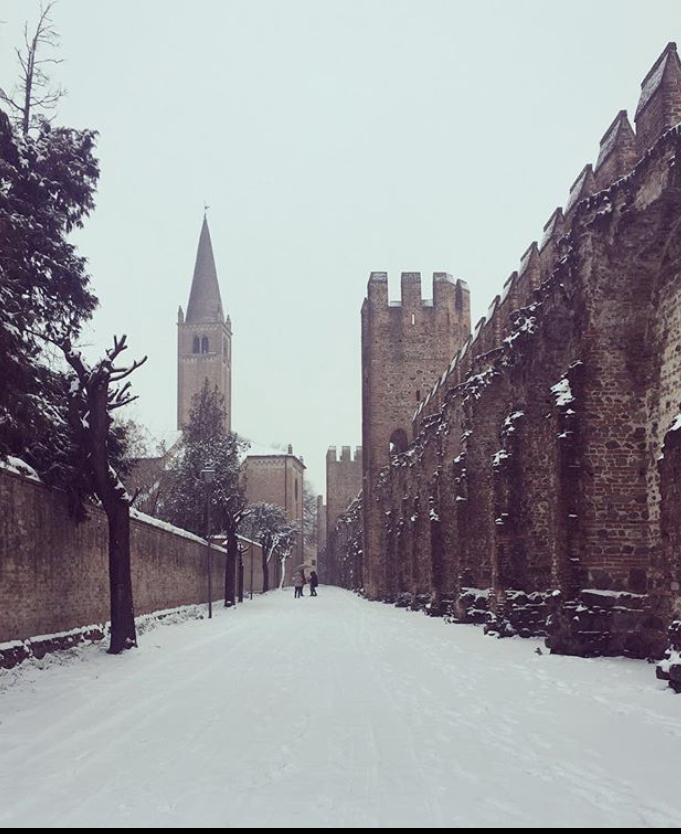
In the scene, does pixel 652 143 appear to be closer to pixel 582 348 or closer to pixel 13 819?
pixel 582 348

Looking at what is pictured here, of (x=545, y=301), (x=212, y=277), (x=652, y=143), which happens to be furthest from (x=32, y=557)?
(x=212, y=277)

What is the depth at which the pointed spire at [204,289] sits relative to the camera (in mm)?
111125

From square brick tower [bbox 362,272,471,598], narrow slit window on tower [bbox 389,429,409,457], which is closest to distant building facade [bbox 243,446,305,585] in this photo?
square brick tower [bbox 362,272,471,598]

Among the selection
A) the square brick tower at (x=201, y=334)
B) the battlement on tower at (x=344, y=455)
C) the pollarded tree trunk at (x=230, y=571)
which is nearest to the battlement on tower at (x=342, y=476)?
the battlement on tower at (x=344, y=455)

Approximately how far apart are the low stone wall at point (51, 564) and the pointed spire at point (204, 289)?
90.4m

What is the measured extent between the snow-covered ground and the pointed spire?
3934 inches

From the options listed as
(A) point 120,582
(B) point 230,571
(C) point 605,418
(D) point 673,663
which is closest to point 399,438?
(B) point 230,571

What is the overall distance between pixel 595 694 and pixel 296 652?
272 inches

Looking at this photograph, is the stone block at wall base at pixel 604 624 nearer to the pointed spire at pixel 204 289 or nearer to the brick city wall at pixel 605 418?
the brick city wall at pixel 605 418

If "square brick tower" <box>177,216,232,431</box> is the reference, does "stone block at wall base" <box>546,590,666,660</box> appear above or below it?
below

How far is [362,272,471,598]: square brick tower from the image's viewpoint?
4862 centimetres

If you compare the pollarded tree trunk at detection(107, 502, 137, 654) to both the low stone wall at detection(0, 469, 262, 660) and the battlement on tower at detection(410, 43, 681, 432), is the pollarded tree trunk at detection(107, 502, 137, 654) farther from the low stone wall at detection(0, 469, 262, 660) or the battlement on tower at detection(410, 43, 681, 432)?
the battlement on tower at detection(410, 43, 681, 432)

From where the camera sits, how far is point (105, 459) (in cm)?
1560

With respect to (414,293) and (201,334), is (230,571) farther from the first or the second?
(201,334)
